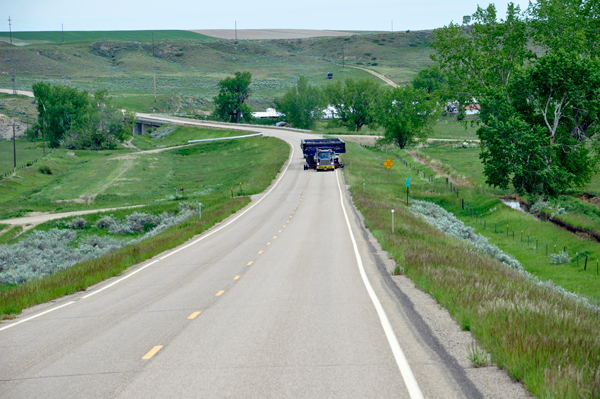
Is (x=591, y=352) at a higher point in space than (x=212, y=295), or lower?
higher

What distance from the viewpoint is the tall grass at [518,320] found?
6.12m

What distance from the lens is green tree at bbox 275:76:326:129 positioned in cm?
11575

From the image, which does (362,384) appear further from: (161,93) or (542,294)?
(161,93)

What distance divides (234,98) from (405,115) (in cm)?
5364

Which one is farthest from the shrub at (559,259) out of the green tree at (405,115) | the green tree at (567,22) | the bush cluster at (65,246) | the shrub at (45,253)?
the green tree at (405,115)

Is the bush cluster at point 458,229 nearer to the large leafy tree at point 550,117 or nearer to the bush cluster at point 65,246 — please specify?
the large leafy tree at point 550,117

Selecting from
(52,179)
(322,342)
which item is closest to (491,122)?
(322,342)

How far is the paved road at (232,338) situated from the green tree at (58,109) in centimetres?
9333

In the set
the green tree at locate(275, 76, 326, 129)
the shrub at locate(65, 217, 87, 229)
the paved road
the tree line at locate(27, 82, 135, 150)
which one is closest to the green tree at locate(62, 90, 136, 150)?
the tree line at locate(27, 82, 135, 150)

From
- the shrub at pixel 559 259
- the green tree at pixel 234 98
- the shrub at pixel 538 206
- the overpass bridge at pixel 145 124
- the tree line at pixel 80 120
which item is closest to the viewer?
the shrub at pixel 559 259

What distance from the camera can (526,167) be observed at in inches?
1570

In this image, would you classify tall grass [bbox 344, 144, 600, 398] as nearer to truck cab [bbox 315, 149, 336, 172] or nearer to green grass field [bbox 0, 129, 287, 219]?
green grass field [bbox 0, 129, 287, 219]

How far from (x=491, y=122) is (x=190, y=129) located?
81037 mm

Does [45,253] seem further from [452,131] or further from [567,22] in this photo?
[452,131]
